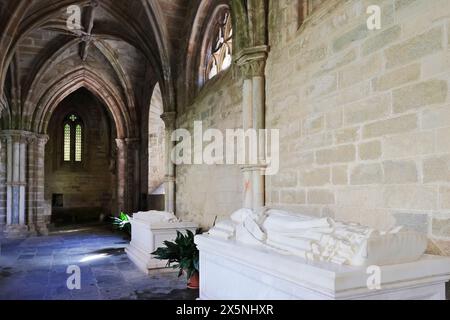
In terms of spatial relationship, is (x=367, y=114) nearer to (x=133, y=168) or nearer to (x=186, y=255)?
(x=186, y=255)

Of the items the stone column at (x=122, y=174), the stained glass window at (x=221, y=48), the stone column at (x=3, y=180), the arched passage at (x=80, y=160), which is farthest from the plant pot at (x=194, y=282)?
the arched passage at (x=80, y=160)

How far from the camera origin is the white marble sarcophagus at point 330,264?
1838 millimetres

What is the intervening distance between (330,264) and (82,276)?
431cm

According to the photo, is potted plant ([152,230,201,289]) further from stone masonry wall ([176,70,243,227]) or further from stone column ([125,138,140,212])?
stone column ([125,138,140,212])

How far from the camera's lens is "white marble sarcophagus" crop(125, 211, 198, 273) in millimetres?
5609

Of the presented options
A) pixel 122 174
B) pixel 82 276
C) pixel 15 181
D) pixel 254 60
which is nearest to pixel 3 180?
pixel 15 181

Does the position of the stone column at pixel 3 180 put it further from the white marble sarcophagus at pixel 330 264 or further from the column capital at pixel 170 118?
the white marble sarcophagus at pixel 330 264

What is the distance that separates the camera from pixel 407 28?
269 cm

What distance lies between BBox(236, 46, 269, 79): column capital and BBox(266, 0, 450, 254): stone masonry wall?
260mm

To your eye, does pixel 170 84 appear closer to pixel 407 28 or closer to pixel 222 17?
pixel 222 17

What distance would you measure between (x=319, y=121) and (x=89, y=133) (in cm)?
1452

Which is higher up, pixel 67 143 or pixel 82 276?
pixel 67 143

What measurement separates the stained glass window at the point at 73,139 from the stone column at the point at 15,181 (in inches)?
216

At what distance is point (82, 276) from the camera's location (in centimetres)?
536
